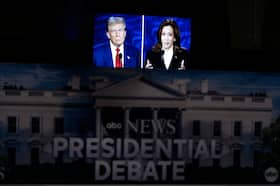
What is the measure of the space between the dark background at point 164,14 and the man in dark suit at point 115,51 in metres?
0.06

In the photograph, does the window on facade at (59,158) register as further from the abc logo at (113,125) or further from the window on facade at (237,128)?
the window on facade at (237,128)

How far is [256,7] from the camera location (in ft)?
10.5

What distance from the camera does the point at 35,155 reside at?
9.75ft

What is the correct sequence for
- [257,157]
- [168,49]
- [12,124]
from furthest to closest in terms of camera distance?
1. [257,157]
2. [168,49]
3. [12,124]

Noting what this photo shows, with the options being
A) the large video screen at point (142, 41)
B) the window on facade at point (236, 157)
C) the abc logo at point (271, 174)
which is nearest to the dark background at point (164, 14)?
the large video screen at point (142, 41)

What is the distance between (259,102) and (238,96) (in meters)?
0.15

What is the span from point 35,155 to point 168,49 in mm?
1076

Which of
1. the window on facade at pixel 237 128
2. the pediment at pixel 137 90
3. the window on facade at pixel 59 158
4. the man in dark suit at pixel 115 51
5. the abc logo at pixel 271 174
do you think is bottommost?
the abc logo at pixel 271 174

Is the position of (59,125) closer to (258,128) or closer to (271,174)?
(258,128)

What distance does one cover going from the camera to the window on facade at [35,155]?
9.72 ft

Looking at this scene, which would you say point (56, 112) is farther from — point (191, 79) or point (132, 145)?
point (191, 79)

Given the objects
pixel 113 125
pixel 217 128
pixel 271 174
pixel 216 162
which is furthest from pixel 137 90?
pixel 271 174

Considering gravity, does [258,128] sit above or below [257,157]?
above

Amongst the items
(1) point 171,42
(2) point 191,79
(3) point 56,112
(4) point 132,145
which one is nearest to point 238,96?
(2) point 191,79
